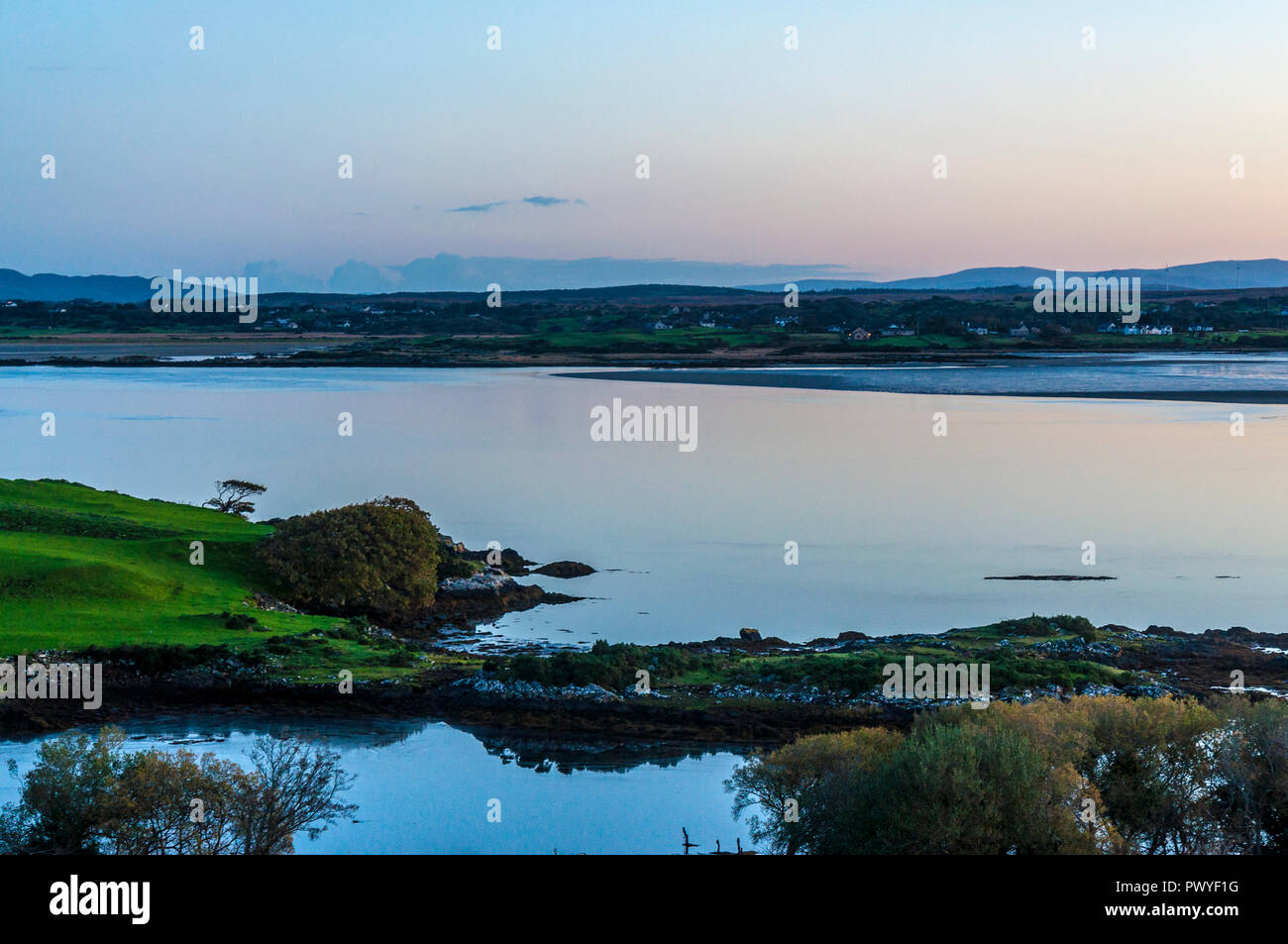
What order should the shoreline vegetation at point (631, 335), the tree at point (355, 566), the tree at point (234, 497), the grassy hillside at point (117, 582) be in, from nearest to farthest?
the grassy hillside at point (117, 582), the tree at point (355, 566), the tree at point (234, 497), the shoreline vegetation at point (631, 335)

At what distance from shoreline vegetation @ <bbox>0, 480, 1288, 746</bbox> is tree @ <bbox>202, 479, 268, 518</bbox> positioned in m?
12.1

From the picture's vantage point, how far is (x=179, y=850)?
12906mm

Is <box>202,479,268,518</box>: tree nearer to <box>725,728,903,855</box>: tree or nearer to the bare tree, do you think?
the bare tree

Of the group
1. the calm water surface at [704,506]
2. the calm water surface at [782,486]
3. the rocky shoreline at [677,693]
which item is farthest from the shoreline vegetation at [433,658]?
the calm water surface at [782,486]

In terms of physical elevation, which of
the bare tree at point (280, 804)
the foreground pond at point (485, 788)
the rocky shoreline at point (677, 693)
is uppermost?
the bare tree at point (280, 804)

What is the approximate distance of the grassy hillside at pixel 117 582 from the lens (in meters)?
23.1

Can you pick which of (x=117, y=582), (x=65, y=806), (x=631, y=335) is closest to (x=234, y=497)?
(x=117, y=582)

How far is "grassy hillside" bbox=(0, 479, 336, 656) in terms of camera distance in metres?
23.1

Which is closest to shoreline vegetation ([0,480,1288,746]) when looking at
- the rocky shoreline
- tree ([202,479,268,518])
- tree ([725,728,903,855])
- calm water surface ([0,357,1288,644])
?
the rocky shoreline

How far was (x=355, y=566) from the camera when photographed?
2823 centimetres

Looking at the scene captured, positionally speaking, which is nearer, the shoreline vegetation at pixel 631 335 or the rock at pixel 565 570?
the rock at pixel 565 570

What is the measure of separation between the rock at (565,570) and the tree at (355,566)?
4.71 metres

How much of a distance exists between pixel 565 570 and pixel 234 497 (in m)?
16.2

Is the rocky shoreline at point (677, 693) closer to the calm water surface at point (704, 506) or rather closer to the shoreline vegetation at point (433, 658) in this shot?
the shoreline vegetation at point (433, 658)
